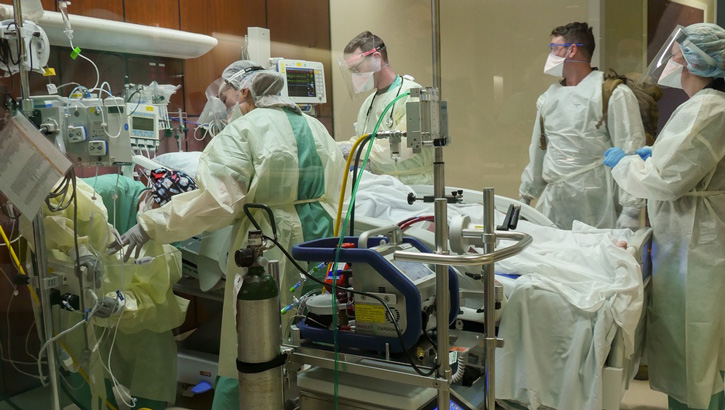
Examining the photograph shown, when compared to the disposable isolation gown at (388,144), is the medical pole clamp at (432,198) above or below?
below

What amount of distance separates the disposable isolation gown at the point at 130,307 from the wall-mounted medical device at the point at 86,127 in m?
0.18

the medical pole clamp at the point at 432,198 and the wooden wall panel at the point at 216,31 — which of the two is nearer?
the medical pole clamp at the point at 432,198

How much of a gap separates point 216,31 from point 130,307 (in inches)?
48.0

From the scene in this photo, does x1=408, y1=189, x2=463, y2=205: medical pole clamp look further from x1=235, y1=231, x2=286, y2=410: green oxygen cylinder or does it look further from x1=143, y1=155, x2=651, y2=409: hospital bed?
x1=143, y1=155, x2=651, y2=409: hospital bed

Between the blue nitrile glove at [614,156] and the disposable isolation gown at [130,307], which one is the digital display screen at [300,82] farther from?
the blue nitrile glove at [614,156]

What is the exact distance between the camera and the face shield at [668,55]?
2.86m

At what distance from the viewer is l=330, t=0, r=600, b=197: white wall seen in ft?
11.5

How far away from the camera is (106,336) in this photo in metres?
2.34

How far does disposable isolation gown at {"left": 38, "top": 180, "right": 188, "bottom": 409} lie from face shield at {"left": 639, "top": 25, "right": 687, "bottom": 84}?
231 centimetres

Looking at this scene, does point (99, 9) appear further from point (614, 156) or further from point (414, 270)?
point (614, 156)

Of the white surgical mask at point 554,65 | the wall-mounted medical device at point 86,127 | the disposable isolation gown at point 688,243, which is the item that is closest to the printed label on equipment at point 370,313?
the wall-mounted medical device at point 86,127

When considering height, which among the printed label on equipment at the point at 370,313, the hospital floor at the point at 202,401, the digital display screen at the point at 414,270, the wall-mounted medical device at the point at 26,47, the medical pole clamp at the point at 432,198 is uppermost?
the wall-mounted medical device at the point at 26,47

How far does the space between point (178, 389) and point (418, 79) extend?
5.49ft

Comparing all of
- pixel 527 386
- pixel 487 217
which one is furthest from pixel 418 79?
pixel 527 386
